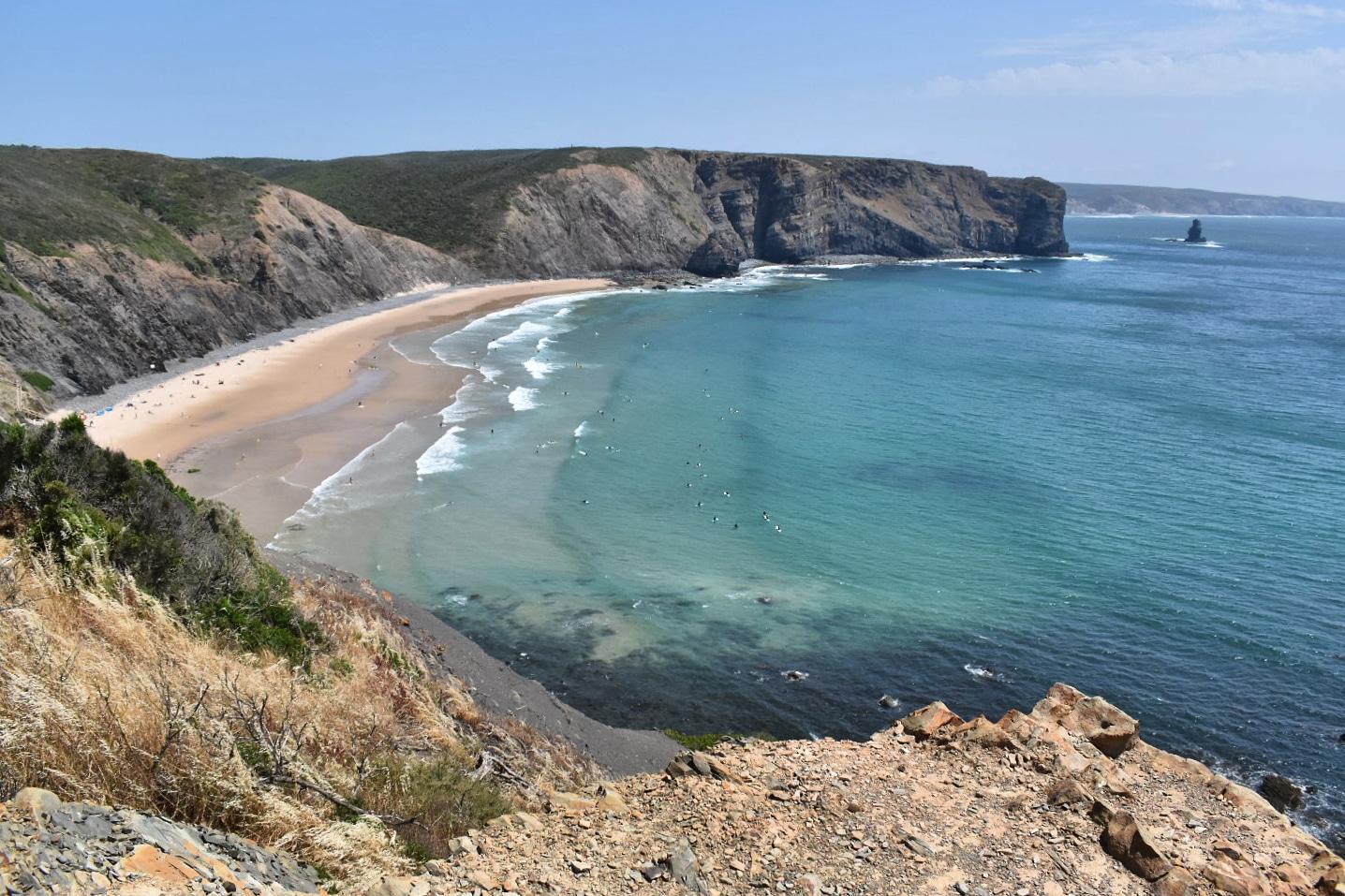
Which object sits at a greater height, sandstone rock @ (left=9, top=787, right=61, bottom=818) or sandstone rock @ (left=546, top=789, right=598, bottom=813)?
sandstone rock @ (left=9, top=787, right=61, bottom=818)

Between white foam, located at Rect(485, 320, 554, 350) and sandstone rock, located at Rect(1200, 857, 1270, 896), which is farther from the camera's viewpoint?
white foam, located at Rect(485, 320, 554, 350)

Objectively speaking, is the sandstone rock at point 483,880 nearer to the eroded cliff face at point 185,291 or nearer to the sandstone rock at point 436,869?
the sandstone rock at point 436,869


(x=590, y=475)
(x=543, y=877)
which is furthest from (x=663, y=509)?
(x=543, y=877)

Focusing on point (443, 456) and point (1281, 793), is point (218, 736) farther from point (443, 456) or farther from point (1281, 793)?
point (443, 456)

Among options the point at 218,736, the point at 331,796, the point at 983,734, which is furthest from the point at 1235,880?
the point at 218,736

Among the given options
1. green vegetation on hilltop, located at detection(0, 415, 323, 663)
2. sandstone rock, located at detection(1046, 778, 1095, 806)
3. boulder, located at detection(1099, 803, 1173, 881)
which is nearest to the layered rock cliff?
green vegetation on hilltop, located at detection(0, 415, 323, 663)

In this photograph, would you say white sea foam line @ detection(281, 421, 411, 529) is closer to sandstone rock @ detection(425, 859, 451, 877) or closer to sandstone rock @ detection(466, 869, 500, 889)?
sandstone rock @ detection(425, 859, 451, 877)
